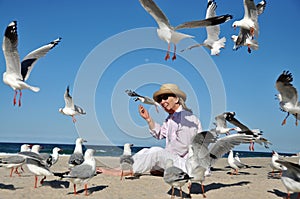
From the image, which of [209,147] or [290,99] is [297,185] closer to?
[209,147]

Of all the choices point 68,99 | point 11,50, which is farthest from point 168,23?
point 68,99

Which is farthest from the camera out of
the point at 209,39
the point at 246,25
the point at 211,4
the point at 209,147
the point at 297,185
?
the point at 211,4

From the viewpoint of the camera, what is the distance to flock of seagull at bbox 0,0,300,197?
406cm

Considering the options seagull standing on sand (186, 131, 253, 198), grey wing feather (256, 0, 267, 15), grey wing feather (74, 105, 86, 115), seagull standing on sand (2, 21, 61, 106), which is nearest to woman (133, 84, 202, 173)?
seagull standing on sand (186, 131, 253, 198)

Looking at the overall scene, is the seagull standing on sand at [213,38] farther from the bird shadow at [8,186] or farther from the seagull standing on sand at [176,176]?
the bird shadow at [8,186]

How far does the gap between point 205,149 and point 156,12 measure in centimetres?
199

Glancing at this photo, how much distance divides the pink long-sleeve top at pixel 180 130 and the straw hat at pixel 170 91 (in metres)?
0.30

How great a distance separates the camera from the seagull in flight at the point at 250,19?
608cm

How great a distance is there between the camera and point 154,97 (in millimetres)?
5691

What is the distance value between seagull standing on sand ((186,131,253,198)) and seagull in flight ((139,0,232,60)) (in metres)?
1.20

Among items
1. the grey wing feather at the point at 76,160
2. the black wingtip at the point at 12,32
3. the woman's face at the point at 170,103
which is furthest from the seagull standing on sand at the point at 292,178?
the black wingtip at the point at 12,32

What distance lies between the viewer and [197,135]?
13.5ft

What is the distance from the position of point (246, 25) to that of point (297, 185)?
3338 millimetres

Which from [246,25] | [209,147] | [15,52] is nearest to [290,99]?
Answer: [246,25]
